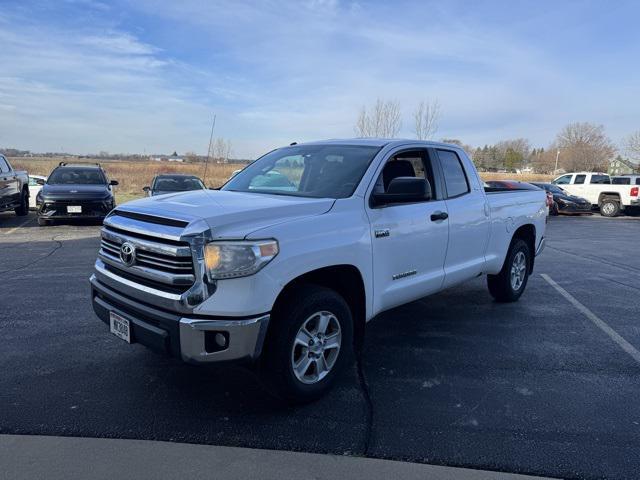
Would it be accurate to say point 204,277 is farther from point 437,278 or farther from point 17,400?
point 437,278

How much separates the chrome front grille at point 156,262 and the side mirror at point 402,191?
159 centimetres

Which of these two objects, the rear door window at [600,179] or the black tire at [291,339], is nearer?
the black tire at [291,339]

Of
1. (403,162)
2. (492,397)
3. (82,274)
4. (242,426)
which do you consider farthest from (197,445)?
(82,274)

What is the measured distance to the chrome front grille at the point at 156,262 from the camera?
120 inches

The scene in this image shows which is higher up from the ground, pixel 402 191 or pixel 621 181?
pixel 402 191

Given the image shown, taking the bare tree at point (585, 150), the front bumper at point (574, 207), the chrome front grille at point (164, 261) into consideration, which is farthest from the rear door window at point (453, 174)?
the bare tree at point (585, 150)

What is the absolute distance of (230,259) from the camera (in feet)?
9.80

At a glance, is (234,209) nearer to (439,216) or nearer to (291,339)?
(291,339)

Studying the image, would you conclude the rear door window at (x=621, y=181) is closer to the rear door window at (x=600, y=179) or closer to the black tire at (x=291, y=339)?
the rear door window at (x=600, y=179)

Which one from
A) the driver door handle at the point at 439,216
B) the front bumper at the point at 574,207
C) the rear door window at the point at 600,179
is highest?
the rear door window at the point at 600,179

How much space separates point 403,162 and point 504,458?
2.70 meters

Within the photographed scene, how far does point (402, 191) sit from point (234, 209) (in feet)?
4.33

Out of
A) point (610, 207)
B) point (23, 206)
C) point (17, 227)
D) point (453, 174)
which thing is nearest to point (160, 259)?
point (453, 174)

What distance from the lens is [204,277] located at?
2990 millimetres
